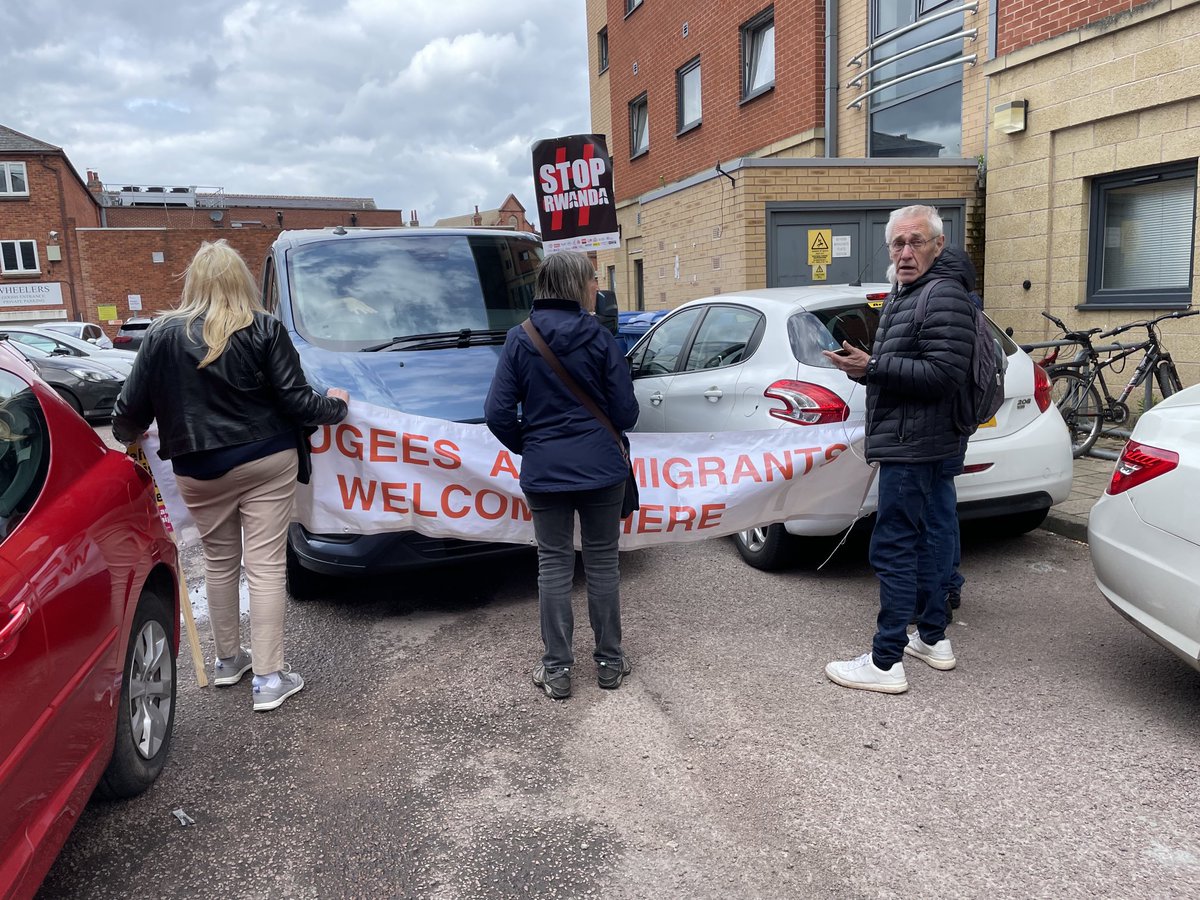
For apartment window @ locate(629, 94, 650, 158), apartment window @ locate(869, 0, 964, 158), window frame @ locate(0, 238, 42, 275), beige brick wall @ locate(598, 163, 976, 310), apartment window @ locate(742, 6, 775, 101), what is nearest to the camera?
beige brick wall @ locate(598, 163, 976, 310)

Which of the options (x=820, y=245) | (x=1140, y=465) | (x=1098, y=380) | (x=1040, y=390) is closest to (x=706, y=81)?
(x=820, y=245)

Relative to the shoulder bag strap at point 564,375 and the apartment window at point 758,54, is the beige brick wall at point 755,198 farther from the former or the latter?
the shoulder bag strap at point 564,375

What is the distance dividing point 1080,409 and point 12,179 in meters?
47.8

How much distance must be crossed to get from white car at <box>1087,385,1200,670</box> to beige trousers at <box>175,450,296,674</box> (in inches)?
128

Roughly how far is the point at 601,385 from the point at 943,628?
6.07ft

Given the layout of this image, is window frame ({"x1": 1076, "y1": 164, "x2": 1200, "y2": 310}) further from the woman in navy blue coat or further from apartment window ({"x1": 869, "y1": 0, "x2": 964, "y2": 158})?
the woman in navy blue coat

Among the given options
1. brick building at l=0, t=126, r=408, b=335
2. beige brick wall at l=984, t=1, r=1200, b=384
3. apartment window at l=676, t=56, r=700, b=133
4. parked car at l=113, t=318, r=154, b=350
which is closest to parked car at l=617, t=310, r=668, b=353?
beige brick wall at l=984, t=1, r=1200, b=384

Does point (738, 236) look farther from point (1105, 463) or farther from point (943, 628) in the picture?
point (943, 628)

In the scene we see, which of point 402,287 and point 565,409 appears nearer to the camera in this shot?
point 565,409

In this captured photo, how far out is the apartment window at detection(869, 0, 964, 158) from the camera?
10688mm

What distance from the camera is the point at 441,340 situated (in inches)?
214

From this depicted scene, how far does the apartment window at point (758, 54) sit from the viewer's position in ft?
47.5

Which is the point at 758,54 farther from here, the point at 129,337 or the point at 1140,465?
the point at 129,337

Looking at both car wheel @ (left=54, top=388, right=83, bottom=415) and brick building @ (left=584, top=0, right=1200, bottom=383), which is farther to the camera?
brick building @ (left=584, top=0, right=1200, bottom=383)
